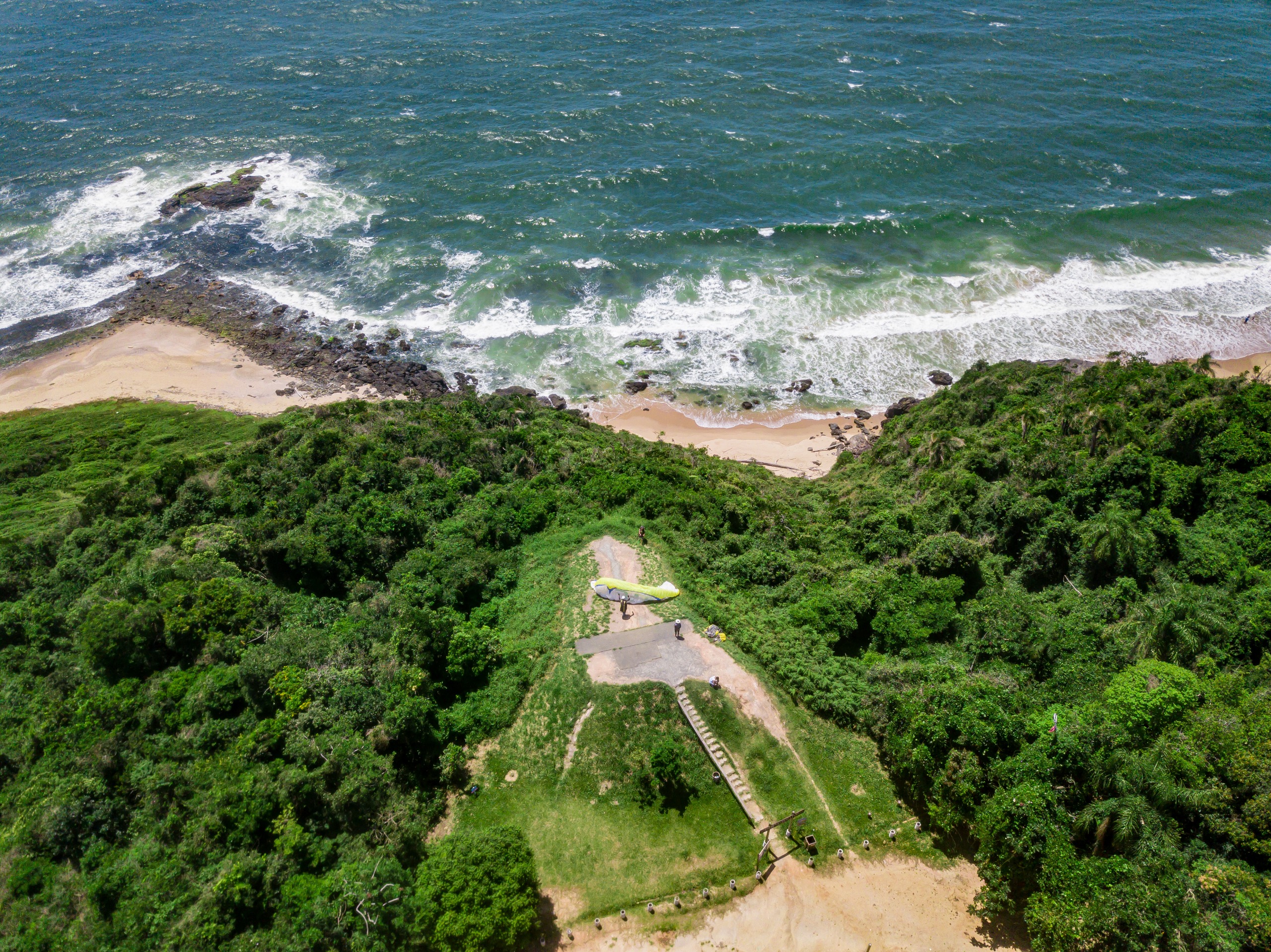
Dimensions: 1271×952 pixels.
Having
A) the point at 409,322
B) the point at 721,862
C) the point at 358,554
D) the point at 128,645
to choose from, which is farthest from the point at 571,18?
the point at 721,862

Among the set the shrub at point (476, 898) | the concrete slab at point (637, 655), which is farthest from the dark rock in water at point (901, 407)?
the shrub at point (476, 898)

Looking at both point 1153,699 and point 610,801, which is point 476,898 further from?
point 1153,699

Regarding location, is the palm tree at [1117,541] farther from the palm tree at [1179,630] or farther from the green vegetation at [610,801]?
the green vegetation at [610,801]

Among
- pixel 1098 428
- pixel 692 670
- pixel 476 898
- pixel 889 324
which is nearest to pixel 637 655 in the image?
pixel 692 670

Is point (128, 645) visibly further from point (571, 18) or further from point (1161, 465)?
point (571, 18)

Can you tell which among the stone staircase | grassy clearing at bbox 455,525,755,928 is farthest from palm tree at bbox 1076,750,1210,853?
grassy clearing at bbox 455,525,755,928

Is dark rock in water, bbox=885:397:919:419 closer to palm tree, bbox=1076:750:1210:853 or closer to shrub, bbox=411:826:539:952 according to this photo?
palm tree, bbox=1076:750:1210:853
